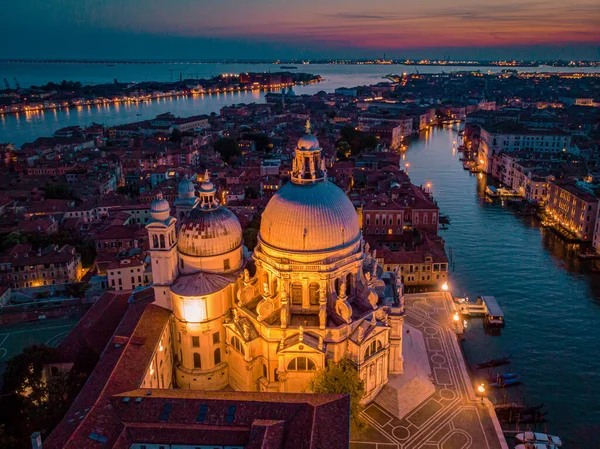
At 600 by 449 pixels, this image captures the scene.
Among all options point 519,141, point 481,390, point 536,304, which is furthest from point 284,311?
point 519,141

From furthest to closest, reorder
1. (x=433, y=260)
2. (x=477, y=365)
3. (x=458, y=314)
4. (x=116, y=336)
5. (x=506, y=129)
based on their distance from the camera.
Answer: (x=506, y=129), (x=433, y=260), (x=458, y=314), (x=477, y=365), (x=116, y=336)

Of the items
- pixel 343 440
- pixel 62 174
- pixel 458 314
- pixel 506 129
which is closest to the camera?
pixel 343 440

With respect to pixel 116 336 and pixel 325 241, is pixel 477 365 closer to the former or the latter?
pixel 325 241

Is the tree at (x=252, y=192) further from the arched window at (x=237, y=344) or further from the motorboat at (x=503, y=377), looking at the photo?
the motorboat at (x=503, y=377)

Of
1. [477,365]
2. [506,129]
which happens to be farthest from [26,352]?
[506,129]

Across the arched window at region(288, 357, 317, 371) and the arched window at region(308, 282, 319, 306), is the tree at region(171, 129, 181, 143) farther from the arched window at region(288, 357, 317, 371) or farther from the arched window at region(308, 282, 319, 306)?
the arched window at region(288, 357, 317, 371)

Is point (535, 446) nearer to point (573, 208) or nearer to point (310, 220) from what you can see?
point (310, 220)
